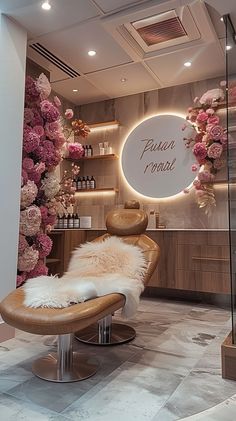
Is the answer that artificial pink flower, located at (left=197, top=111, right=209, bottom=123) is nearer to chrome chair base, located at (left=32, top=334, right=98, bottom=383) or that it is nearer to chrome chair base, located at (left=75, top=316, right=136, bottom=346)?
chrome chair base, located at (left=75, top=316, right=136, bottom=346)

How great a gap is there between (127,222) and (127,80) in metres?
2.12

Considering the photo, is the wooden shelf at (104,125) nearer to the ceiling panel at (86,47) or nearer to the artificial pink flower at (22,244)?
the ceiling panel at (86,47)

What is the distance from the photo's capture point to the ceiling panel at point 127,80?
3.81 m

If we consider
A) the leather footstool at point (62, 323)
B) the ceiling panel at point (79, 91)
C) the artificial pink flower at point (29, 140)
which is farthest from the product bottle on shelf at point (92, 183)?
the leather footstool at point (62, 323)

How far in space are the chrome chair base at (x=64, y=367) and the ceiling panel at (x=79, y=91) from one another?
3296 millimetres

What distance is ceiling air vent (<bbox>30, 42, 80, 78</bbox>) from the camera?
3.28m

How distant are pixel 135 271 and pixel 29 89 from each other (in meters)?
2.05

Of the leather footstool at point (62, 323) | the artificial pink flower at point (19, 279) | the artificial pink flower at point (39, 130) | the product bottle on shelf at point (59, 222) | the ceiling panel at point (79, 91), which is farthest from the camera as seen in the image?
the product bottle on shelf at point (59, 222)

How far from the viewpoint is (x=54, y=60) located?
357 centimetres

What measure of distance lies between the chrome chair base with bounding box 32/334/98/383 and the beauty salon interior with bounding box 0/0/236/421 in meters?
0.01

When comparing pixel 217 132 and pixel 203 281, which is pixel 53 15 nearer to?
pixel 217 132

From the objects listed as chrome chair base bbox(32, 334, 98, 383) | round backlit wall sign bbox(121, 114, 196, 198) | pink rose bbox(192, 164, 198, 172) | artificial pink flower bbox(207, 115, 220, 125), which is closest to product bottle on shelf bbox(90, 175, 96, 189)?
round backlit wall sign bbox(121, 114, 196, 198)

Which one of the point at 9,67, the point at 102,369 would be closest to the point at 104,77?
the point at 9,67

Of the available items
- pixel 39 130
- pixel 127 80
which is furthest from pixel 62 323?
pixel 127 80
